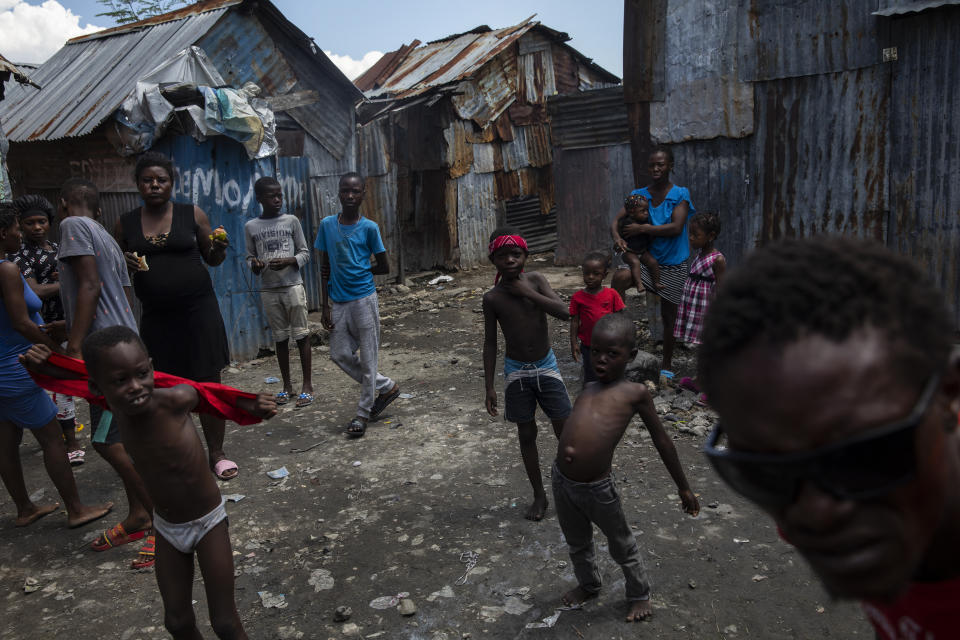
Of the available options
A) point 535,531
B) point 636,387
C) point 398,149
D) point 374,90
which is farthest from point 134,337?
point 374,90

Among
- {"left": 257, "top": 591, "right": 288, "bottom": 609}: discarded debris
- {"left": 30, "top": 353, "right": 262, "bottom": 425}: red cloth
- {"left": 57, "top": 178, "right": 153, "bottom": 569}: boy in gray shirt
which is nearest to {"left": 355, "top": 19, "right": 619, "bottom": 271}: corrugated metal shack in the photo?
{"left": 57, "top": 178, "right": 153, "bottom": 569}: boy in gray shirt

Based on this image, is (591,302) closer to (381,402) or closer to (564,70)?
(381,402)

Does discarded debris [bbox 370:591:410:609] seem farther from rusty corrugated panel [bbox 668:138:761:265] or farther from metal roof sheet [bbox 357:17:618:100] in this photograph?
metal roof sheet [bbox 357:17:618:100]

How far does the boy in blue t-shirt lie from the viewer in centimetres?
556

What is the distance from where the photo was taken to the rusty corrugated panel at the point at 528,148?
579 inches

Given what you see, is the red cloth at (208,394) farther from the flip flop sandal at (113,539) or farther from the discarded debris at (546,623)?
the discarded debris at (546,623)

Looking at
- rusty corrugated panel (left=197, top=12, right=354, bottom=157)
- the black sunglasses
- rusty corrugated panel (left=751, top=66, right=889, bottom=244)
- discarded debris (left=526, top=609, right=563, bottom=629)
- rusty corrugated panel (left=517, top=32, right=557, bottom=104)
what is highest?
rusty corrugated panel (left=517, top=32, right=557, bottom=104)

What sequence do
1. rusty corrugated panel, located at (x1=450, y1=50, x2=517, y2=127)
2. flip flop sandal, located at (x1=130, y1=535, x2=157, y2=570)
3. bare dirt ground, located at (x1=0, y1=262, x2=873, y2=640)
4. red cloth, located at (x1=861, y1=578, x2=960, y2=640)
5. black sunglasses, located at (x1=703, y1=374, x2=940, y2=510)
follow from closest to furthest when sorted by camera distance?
black sunglasses, located at (x1=703, y1=374, x2=940, y2=510) < red cloth, located at (x1=861, y1=578, x2=960, y2=640) < bare dirt ground, located at (x1=0, y1=262, x2=873, y2=640) < flip flop sandal, located at (x1=130, y1=535, x2=157, y2=570) < rusty corrugated panel, located at (x1=450, y1=50, x2=517, y2=127)

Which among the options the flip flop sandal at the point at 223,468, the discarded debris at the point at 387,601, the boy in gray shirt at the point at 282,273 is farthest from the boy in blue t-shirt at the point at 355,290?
the discarded debris at the point at 387,601

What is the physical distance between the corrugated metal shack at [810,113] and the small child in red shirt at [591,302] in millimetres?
1855

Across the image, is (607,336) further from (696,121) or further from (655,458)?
(696,121)

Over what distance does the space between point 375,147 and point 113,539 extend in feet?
30.3

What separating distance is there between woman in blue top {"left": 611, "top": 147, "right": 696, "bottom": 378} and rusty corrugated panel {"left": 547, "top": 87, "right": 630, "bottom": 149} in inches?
252

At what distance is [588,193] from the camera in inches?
520
